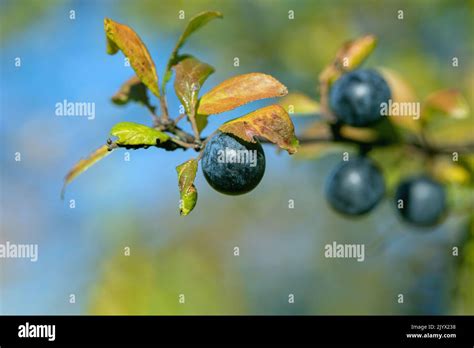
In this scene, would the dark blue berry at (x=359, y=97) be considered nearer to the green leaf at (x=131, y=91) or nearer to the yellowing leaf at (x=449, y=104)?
the yellowing leaf at (x=449, y=104)

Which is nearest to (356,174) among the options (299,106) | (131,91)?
(299,106)

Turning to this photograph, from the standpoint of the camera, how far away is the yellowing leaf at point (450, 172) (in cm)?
210

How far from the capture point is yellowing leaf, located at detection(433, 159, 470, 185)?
6.89 ft

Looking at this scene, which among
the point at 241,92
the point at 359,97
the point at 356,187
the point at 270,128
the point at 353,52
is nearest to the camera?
the point at 270,128

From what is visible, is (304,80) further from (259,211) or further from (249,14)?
(259,211)

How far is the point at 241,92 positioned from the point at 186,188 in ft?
0.84

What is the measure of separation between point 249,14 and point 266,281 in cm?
172

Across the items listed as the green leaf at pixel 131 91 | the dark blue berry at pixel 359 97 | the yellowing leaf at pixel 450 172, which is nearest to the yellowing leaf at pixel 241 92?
the green leaf at pixel 131 91

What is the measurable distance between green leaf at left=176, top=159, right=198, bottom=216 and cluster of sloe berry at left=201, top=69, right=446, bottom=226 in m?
0.07

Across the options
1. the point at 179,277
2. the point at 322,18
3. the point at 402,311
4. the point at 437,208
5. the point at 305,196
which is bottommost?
the point at 402,311

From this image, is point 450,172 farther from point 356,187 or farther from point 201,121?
point 201,121

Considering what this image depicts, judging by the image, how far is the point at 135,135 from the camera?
1.09 meters
